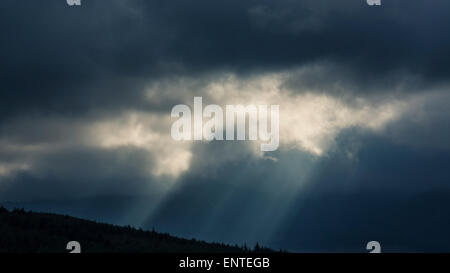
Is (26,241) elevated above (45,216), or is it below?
below

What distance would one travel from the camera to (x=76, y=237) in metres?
128

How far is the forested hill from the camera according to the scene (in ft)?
386

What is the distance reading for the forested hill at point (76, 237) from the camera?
118m

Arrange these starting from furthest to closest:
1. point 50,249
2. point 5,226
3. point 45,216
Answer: point 45,216 → point 5,226 → point 50,249
